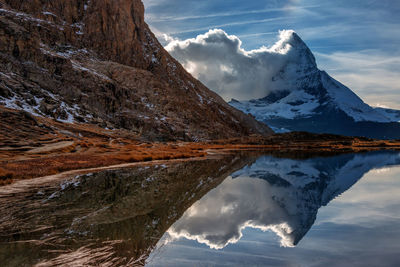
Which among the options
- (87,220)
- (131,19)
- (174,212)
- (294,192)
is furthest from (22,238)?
(131,19)

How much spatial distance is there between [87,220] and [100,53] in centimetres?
15859

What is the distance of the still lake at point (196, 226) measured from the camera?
8.99 metres

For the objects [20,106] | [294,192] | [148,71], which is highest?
[148,71]

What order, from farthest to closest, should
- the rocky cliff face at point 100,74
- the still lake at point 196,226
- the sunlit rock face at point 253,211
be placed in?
the rocky cliff face at point 100,74 → the sunlit rock face at point 253,211 → the still lake at point 196,226

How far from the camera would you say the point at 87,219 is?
13.4 metres

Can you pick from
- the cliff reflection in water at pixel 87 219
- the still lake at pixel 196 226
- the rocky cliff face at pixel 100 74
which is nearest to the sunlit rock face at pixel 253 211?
the still lake at pixel 196 226

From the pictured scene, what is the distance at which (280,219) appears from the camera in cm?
1384

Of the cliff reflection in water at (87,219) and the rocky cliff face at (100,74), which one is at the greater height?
the rocky cliff face at (100,74)

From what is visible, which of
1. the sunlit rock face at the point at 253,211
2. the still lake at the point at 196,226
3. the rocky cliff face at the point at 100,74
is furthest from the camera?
the rocky cliff face at the point at 100,74

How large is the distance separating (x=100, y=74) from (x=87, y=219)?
132 metres

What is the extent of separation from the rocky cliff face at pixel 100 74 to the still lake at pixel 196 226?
81.5 meters

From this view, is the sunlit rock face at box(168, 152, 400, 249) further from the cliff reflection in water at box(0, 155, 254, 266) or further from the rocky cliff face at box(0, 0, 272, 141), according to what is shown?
the rocky cliff face at box(0, 0, 272, 141)

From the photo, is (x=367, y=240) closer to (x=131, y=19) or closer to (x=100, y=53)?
(x=100, y=53)

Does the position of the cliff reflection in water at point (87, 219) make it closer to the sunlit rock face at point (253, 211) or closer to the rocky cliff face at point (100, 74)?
the sunlit rock face at point (253, 211)
